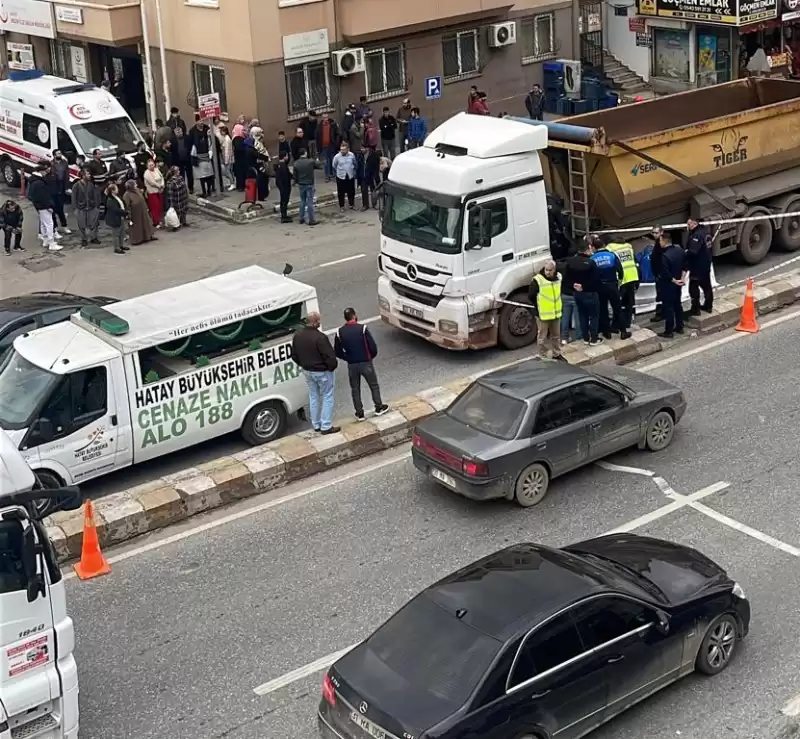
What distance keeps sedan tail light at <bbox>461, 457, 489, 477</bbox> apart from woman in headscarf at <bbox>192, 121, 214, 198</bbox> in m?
15.7

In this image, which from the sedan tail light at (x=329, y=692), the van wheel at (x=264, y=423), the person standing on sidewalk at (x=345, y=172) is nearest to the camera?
the sedan tail light at (x=329, y=692)

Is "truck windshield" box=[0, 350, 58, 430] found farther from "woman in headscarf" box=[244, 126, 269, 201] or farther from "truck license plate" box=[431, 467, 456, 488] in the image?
"woman in headscarf" box=[244, 126, 269, 201]

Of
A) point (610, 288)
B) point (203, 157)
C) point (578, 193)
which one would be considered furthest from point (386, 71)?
point (610, 288)

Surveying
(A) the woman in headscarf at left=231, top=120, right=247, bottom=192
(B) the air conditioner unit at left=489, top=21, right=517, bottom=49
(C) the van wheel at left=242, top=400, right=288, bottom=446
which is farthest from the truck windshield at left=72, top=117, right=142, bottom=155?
(C) the van wheel at left=242, top=400, right=288, bottom=446

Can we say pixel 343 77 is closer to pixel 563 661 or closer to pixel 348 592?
pixel 348 592

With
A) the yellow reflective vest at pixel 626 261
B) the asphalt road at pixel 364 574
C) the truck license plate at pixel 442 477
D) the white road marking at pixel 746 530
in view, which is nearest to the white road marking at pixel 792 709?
the asphalt road at pixel 364 574

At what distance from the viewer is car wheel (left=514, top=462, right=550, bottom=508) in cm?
1309

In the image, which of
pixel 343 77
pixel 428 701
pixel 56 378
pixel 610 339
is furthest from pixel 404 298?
pixel 343 77

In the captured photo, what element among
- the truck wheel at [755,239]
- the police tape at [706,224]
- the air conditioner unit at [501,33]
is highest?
the air conditioner unit at [501,33]

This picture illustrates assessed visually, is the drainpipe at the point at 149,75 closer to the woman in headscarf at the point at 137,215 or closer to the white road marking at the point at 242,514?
the woman in headscarf at the point at 137,215

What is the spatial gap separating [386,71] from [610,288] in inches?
582

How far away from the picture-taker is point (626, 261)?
17484 millimetres

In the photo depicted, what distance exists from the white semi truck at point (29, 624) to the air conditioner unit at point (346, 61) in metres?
21.0

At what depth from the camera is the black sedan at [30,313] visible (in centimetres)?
1608
